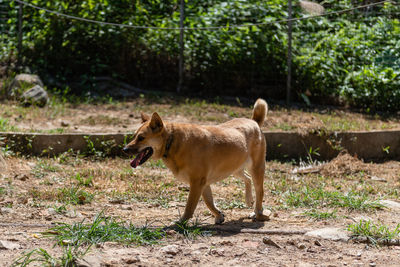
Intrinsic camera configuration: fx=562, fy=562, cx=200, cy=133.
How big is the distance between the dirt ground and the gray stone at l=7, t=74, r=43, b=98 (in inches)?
23.6

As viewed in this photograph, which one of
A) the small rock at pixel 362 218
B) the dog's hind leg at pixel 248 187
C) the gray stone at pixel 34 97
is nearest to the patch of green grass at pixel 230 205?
the dog's hind leg at pixel 248 187

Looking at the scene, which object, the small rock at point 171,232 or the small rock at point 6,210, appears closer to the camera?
the small rock at point 171,232

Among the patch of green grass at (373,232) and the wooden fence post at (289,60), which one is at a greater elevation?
the wooden fence post at (289,60)

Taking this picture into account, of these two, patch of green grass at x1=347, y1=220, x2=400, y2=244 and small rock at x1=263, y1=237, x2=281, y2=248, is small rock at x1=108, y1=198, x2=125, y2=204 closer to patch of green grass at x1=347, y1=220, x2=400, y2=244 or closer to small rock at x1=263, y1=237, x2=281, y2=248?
small rock at x1=263, y1=237, x2=281, y2=248

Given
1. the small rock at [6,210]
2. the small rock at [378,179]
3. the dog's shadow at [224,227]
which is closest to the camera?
the dog's shadow at [224,227]

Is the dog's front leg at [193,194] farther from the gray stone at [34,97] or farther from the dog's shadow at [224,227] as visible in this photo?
the gray stone at [34,97]

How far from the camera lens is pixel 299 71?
40.2 feet

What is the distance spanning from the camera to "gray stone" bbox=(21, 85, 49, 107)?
11.0 metres

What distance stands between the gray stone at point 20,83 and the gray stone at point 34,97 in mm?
210

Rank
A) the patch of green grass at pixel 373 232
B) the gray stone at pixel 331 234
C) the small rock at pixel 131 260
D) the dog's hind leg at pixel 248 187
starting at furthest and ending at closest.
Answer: the dog's hind leg at pixel 248 187 → the gray stone at pixel 331 234 → the patch of green grass at pixel 373 232 → the small rock at pixel 131 260

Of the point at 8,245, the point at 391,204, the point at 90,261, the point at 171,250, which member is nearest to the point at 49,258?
the point at 90,261

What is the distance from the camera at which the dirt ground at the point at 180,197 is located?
16.0 feet

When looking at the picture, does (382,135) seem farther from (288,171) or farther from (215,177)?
(215,177)

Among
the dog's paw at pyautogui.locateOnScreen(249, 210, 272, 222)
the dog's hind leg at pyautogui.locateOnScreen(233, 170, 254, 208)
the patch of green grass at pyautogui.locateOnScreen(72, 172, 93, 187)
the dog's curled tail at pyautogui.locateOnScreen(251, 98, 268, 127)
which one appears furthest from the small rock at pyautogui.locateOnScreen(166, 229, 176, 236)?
the patch of green grass at pyautogui.locateOnScreen(72, 172, 93, 187)
